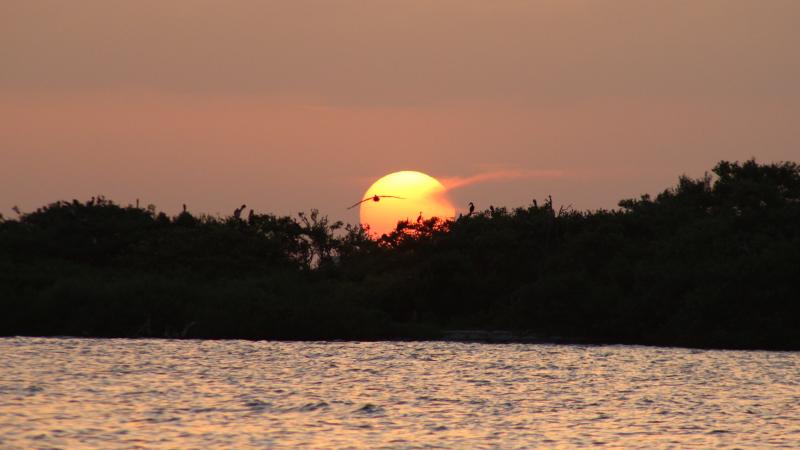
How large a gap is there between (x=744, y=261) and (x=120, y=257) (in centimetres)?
4663

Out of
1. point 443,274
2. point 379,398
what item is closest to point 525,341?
point 443,274

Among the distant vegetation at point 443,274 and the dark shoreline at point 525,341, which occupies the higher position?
the distant vegetation at point 443,274

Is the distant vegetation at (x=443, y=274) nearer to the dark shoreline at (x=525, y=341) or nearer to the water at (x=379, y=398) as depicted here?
the dark shoreline at (x=525, y=341)

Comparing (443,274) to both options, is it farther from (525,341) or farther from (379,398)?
(379,398)

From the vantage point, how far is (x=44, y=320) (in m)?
73.7

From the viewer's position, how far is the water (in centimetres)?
3070

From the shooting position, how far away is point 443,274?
290 ft

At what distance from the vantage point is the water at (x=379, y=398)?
30.7m

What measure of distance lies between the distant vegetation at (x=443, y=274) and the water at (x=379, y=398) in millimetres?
9890

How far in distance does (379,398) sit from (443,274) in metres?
48.3

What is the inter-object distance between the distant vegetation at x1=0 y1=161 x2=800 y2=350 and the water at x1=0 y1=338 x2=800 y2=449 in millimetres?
9890

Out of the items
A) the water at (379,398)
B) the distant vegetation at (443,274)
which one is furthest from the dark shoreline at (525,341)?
the water at (379,398)

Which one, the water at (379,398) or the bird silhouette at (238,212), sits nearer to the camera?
the water at (379,398)

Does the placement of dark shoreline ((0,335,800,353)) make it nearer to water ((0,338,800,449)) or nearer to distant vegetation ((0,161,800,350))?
distant vegetation ((0,161,800,350))
